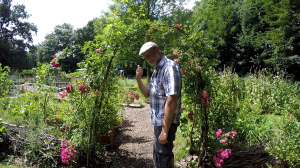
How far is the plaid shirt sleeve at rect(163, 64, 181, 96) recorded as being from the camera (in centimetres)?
155

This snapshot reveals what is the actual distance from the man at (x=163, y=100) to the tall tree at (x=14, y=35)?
2725cm

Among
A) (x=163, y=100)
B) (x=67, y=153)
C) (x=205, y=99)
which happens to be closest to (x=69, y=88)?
(x=67, y=153)

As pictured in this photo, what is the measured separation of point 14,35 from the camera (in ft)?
86.1

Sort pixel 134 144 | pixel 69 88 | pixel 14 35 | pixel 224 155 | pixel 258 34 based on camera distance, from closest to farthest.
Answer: pixel 224 155 → pixel 69 88 → pixel 134 144 → pixel 258 34 → pixel 14 35

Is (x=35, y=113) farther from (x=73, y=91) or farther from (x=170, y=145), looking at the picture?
(x=170, y=145)

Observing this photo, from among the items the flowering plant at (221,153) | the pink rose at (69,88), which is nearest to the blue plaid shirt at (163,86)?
the flowering plant at (221,153)

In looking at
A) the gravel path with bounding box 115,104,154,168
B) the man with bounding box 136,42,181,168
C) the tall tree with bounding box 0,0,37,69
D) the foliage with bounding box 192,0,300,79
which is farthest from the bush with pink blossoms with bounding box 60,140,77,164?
the tall tree with bounding box 0,0,37,69

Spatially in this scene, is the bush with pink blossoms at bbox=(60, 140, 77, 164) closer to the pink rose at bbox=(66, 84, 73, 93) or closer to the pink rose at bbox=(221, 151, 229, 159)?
the pink rose at bbox=(66, 84, 73, 93)

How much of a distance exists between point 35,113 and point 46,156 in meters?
0.86

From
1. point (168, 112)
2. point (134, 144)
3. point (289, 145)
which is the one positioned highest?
point (168, 112)

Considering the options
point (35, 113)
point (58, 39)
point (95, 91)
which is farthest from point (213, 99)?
point (58, 39)

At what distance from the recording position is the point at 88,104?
2434 mm

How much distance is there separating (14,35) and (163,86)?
3151cm

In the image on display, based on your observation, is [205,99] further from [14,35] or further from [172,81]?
[14,35]
